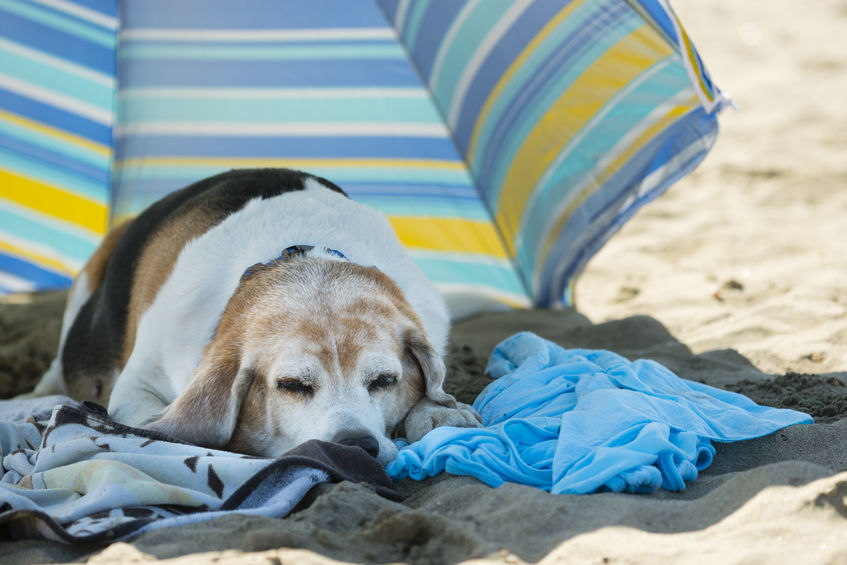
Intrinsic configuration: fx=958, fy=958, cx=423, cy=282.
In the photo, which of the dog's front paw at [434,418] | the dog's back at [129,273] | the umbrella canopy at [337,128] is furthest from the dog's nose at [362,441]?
the umbrella canopy at [337,128]

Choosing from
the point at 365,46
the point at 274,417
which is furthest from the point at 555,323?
the point at 274,417

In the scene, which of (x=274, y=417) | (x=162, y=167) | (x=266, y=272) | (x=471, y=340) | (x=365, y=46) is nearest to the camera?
(x=274, y=417)

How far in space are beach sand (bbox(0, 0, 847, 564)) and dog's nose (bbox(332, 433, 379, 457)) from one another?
166 millimetres

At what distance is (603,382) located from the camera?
3.51 metres

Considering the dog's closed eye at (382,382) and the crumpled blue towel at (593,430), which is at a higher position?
the dog's closed eye at (382,382)

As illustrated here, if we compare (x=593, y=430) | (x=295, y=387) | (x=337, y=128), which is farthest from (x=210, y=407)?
(x=337, y=128)

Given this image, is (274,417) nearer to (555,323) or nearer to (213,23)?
(555,323)

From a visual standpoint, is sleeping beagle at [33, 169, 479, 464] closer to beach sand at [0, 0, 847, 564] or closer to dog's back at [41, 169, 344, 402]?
dog's back at [41, 169, 344, 402]

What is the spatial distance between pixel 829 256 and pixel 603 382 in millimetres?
2547

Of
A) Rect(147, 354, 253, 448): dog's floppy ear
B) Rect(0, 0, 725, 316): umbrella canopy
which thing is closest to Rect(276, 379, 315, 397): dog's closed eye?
Rect(147, 354, 253, 448): dog's floppy ear

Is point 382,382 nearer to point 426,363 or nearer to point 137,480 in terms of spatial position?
point 426,363

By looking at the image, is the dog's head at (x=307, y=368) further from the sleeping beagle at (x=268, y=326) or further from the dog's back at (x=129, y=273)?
the dog's back at (x=129, y=273)

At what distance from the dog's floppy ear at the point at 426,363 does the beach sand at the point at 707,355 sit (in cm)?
48

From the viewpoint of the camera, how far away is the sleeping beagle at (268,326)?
3.11 metres
